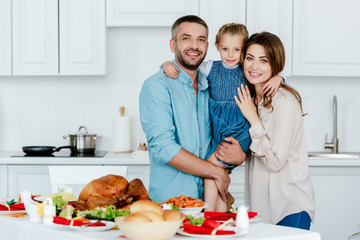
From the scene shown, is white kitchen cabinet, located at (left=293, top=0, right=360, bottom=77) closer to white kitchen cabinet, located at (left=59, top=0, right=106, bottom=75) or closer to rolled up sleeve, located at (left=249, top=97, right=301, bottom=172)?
white kitchen cabinet, located at (left=59, top=0, right=106, bottom=75)

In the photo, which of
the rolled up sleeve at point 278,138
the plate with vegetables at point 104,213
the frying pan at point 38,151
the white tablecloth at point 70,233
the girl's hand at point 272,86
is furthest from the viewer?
the frying pan at point 38,151

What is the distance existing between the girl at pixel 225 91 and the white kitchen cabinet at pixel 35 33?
1.63 m

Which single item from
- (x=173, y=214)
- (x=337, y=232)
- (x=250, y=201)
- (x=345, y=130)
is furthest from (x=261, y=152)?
(x=345, y=130)

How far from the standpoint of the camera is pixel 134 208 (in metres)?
1.55

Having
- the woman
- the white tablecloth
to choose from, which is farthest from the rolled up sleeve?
the white tablecloth

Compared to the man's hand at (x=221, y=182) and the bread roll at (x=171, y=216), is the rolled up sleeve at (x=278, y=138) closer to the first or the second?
the man's hand at (x=221, y=182)

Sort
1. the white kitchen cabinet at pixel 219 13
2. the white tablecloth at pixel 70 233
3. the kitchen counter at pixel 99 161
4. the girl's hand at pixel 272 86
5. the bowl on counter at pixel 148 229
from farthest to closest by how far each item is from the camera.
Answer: the white kitchen cabinet at pixel 219 13 < the kitchen counter at pixel 99 161 < the girl's hand at pixel 272 86 < the white tablecloth at pixel 70 233 < the bowl on counter at pixel 148 229

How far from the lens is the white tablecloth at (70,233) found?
1595 mm

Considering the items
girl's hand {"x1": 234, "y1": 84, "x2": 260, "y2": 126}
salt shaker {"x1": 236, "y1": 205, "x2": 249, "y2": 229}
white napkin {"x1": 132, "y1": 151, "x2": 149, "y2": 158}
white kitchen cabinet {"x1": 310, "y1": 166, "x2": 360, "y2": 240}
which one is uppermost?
girl's hand {"x1": 234, "y1": 84, "x2": 260, "y2": 126}

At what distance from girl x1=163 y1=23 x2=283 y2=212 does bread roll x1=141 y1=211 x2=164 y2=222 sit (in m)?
1.10

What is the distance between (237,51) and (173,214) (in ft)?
4.66

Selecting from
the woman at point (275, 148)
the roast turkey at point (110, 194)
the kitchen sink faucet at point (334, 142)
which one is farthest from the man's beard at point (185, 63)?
the kitchen sink faucet at point (334, 142)

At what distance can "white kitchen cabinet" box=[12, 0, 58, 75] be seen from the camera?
13.1 feet

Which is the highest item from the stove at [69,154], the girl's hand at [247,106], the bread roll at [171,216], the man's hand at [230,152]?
the girl's hand at [247,106]
